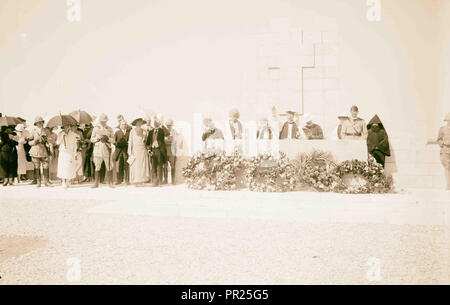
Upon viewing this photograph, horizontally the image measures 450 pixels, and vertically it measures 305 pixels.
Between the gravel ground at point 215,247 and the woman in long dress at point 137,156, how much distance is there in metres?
2.95

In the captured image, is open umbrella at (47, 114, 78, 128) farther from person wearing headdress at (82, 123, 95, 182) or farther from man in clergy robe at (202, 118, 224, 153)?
man in clergy robe at (202, 118, 224, 153)

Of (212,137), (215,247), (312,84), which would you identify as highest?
(312,84)

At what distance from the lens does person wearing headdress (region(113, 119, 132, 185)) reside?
37.0 feet

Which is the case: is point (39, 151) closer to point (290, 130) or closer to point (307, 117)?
point (290, 130)

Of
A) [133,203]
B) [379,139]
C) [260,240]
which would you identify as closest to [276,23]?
[379,139]

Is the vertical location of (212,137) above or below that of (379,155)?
above

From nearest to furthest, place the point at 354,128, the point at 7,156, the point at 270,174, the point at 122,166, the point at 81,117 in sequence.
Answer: the point at 270,174
the point at 354,128
the point at 122,166
the point at 81,117
the point at 7,156

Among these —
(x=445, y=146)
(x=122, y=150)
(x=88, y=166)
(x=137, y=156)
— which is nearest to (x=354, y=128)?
(x=445, y=146)

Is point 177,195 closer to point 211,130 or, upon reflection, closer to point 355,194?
point 211,130

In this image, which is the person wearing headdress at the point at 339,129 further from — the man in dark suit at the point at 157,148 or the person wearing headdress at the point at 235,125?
the man in dark suit at the point at 157,148

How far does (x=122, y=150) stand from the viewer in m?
11.4

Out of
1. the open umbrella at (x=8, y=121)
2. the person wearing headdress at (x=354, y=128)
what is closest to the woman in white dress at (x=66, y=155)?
the open umbrella at (x=8, y=121)

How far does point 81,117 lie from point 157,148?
2.72m

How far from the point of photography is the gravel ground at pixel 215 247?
419cm
